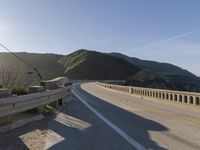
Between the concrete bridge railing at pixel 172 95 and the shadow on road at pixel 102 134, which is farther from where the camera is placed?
the concrete bridge railing at pixel 172 95

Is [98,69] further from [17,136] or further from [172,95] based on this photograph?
[17,136]

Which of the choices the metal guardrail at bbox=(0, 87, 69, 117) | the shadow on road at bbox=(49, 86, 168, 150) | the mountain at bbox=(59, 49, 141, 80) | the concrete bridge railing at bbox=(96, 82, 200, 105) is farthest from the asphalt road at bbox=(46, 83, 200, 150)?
the mountain at bbox=(59, 49, 141, 80)

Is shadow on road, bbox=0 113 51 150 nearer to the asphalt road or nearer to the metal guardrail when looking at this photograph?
the asphalt road

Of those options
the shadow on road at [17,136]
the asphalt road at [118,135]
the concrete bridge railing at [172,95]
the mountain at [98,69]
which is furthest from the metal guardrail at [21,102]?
the mountain at [98,69]

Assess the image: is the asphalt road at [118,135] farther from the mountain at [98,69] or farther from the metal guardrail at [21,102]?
the mountain at [98,69]

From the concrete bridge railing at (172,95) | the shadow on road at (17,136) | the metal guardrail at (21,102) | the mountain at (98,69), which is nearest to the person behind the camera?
the shadow on road at (17,136)

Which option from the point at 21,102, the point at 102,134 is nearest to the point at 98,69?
the point at 21,102

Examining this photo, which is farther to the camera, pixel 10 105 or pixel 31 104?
pixel 31 104

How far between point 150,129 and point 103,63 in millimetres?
182238

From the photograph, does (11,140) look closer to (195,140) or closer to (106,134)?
(106,134)

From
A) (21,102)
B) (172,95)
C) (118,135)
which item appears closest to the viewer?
(118,135)

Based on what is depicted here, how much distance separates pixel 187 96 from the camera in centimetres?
2292

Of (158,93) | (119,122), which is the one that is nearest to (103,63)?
(158,93)

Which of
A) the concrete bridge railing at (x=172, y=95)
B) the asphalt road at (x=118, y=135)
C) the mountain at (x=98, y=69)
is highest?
the mountain at (x=98, y=69)
